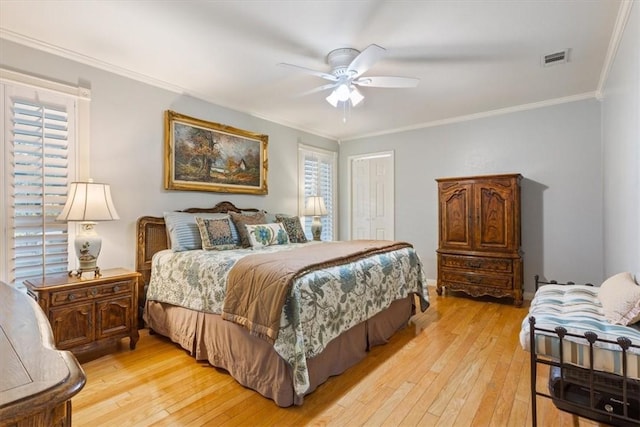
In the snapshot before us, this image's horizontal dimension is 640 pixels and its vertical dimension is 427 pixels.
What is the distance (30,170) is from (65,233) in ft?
1.85

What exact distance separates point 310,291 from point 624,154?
8.42 ft

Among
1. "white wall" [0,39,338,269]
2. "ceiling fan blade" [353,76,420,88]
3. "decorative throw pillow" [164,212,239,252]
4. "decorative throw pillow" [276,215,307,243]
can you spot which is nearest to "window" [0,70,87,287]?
"white wall" [0,39,338,269]

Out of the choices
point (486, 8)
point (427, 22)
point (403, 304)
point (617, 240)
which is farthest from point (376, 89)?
point (617, 240)

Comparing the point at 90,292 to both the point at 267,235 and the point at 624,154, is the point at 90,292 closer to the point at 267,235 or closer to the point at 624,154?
the point at 267,235

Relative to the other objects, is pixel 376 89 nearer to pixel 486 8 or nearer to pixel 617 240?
pixel 486 8

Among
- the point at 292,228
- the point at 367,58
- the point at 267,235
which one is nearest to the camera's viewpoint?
the point at 367,58

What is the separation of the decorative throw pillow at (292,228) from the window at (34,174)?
2.09m

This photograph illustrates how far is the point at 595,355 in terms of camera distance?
143 cm

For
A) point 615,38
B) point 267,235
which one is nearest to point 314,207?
point 267,235

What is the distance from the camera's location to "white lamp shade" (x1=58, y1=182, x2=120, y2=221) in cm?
242

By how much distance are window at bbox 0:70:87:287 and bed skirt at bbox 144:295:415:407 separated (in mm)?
943

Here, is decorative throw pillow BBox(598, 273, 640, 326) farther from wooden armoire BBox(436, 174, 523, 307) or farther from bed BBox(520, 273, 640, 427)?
wooden armoire BBox(436, 174, 523, 307)

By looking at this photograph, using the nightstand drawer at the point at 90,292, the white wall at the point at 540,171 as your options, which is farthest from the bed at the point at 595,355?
the nightstand drawer at the point at 90,292

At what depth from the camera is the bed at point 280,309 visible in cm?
187
